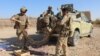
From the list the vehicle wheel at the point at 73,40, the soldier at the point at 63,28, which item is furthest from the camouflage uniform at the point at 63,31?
the vehicle wheel at the point at 73,40

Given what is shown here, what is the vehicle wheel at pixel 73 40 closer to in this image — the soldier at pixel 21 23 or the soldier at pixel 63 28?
the soldier at pixel 21 23

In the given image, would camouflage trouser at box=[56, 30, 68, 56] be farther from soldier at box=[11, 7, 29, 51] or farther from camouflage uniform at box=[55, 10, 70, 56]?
soldier at box=[11, 7, 29, 51]

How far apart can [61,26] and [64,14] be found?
→ 46cm

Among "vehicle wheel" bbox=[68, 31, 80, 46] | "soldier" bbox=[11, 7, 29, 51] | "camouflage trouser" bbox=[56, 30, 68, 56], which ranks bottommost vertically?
"vehicle wheel" bbox=[68, 31, 80, 46]

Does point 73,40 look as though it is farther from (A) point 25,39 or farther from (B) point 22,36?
(B) point 22,36

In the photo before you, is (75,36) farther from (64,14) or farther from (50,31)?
(64,14)

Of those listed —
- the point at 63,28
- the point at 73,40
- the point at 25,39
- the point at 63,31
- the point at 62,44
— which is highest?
the point at 63,28

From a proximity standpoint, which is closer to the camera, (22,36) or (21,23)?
(21,23)

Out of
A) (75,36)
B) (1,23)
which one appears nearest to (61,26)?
(75,36)

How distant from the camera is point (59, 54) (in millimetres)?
9953

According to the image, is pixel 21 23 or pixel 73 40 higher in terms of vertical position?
pixel 21 23

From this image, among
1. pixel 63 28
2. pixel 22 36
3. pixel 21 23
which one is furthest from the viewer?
pixel 22 36

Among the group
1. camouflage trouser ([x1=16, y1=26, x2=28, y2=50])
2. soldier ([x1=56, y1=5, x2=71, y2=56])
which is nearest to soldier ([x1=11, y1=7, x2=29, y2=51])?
camouflage trouser ([x1=16, y1=26, x2=28, y2=50])

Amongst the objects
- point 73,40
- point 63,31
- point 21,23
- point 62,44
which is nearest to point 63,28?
point 63,31
